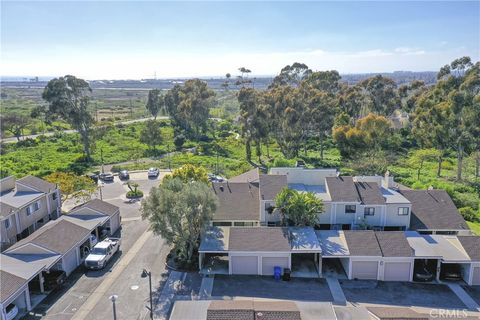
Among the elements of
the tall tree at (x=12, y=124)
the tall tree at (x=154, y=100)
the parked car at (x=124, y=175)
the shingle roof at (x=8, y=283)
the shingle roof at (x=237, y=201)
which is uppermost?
the tall tree at (x=154, y=100)

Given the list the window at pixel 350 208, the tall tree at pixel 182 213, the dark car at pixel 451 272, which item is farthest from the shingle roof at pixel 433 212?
the tall tree at pixel 182 213

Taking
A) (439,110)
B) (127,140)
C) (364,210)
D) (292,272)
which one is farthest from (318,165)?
(127,140)

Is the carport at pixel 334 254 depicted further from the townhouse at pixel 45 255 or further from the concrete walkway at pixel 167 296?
the townhouse at pixel 45 255

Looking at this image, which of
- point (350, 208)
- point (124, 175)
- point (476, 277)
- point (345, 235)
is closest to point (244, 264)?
point (345, 235)

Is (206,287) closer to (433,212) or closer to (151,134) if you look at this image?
(433,212)

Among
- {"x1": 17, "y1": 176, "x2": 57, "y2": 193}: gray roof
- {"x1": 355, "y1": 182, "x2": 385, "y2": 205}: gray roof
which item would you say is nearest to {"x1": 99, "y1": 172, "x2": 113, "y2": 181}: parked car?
{"x1": 17, "y1": 176, "x2": 57, "y2": 193}: gray roof
